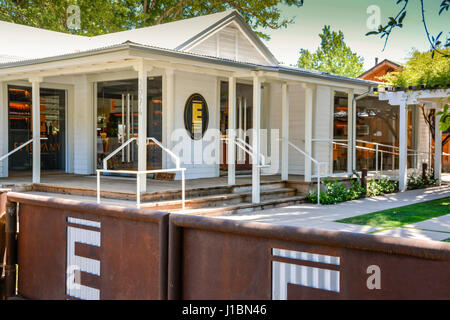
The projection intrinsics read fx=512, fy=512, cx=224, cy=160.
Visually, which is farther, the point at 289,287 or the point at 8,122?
the point at 8,122

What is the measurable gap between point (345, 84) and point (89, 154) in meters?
6.79

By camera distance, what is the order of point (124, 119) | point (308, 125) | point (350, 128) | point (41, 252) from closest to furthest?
point (41, 252), point (308, 125), point (124, 119), point (350, 128)

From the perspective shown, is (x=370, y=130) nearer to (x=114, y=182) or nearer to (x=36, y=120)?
(x=114, y=182)

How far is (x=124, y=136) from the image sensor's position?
1266 centimetres

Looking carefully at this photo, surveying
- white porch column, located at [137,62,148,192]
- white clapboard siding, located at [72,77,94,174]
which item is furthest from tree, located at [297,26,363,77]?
white porch column, located at [137,62,148,192]

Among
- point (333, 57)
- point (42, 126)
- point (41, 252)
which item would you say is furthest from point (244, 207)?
point (333, 57)

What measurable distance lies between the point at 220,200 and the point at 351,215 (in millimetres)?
2627

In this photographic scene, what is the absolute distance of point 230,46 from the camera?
1416cm

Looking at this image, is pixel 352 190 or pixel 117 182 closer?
pixel 117 182

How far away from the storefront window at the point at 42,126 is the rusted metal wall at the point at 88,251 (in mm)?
9874

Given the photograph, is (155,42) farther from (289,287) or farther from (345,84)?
(289,287)

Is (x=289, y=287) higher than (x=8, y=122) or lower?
lower

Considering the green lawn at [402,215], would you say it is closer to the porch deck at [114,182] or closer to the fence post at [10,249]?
the porch deck at [114,182]
